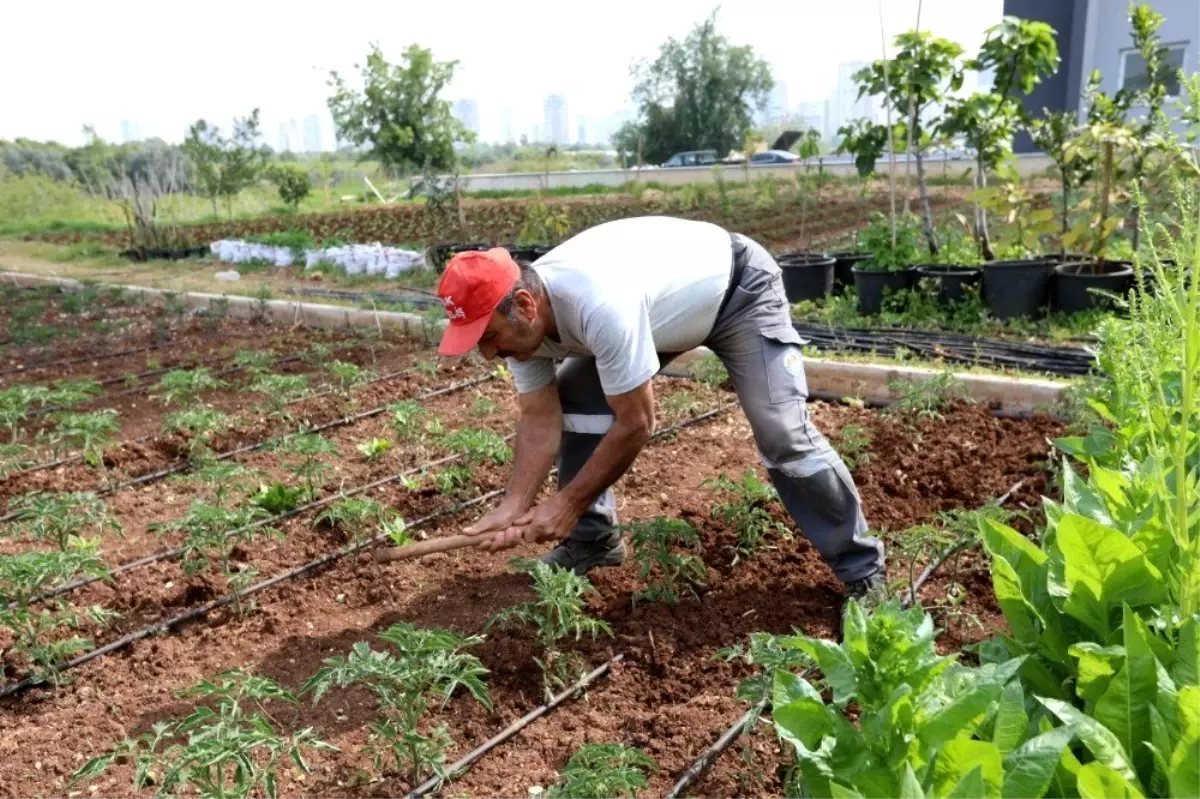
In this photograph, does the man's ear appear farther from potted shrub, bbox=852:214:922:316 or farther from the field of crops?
potted shrub, bbox=852:214:922:316

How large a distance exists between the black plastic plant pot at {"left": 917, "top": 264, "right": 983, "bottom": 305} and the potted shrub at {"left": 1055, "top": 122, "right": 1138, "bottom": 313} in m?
0.56

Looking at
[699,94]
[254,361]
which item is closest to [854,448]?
[254,361]

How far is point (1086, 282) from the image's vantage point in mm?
6801

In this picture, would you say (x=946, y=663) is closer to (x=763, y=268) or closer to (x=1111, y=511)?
(x=1111, y=511)

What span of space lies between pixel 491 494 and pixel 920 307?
4170 mm

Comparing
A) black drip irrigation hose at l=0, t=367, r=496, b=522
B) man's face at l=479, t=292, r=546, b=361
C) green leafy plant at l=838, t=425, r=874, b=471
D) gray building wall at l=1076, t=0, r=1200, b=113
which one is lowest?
black drip irrigation hose at l=0, t=367, r=496, b=522

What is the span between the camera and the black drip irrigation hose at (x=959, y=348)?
5.68 m

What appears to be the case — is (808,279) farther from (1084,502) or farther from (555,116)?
(555,116)

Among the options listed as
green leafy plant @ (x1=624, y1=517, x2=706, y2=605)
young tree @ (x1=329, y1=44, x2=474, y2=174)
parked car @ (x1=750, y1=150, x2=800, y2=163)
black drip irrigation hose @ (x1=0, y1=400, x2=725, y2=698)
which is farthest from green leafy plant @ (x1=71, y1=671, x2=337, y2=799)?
parked car @ (x1=750, y1=150, x2=800, y2=163)

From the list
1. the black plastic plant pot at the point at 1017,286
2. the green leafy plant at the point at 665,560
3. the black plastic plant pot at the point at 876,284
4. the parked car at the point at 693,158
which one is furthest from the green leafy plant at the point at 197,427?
the parked car at the point at 693,158

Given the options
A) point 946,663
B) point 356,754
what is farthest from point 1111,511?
point 356,754

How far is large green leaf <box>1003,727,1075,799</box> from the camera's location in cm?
131

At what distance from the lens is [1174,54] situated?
59.0ft

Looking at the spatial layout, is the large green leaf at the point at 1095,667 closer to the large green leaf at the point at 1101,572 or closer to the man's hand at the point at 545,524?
the large green leaf at the point at 1101,572
